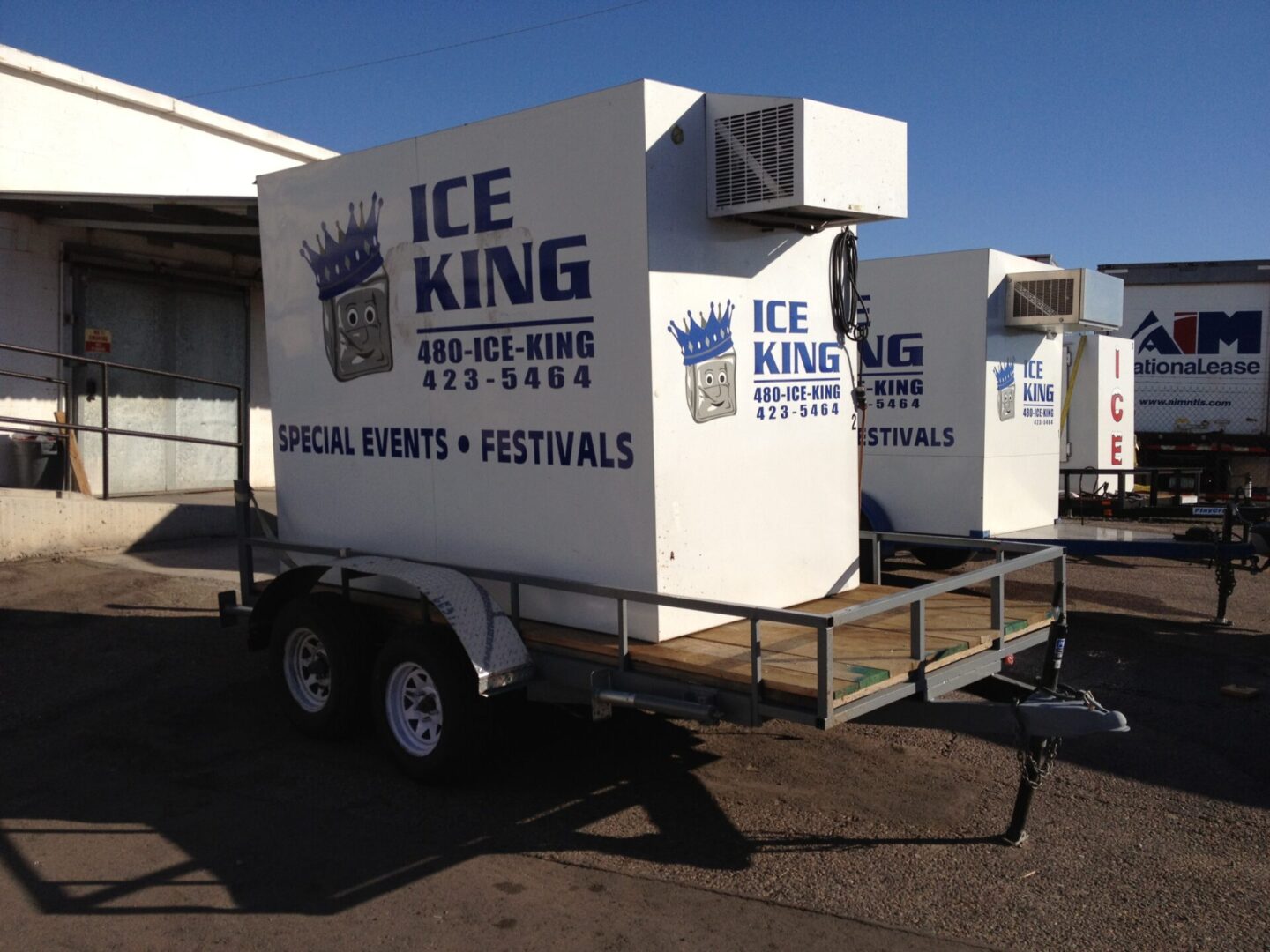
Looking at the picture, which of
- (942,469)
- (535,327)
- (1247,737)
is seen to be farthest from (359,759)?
(942,469)

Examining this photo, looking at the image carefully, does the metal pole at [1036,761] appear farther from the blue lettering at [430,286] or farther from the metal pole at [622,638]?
the blue lettering at [430,286]

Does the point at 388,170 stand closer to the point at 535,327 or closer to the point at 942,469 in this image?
the point at 535,327

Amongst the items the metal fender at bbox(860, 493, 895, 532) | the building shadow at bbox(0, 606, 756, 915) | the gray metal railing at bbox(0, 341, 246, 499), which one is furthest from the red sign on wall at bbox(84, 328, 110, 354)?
the metal fender at bbox(860, 493, 895, 532)

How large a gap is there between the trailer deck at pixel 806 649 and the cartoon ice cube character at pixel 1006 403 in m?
4.02

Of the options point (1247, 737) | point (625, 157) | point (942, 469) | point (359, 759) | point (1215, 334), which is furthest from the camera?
point (1215, 334)

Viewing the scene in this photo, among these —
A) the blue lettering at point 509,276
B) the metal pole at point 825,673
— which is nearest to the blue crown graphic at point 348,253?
the blue lettering at point 509,276

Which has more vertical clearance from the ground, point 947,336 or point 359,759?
point 947,336

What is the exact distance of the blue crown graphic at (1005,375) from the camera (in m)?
9.73

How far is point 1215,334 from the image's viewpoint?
61.4ft

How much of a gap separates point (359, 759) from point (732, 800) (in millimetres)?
1976

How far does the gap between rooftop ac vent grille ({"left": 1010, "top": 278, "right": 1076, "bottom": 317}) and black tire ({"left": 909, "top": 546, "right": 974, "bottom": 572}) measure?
2.47m

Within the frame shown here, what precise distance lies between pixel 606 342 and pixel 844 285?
1.62m

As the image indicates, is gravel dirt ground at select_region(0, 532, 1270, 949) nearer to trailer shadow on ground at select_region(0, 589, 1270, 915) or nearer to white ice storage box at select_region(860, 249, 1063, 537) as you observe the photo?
trailer shadow on ground at select_region(0, 589, 1270, 915)

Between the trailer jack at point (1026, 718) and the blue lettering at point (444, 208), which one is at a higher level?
the blue lettering at point (444, 208)
